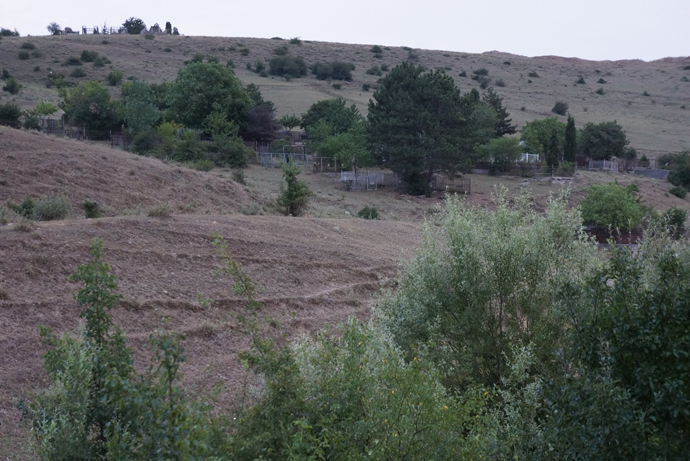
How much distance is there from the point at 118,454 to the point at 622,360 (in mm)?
3570

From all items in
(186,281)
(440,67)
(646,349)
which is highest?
(440,67)

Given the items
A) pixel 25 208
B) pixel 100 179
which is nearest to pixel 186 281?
pixel 25 208

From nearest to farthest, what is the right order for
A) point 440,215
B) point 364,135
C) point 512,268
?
point 512,268, point 440,215, point 364,135

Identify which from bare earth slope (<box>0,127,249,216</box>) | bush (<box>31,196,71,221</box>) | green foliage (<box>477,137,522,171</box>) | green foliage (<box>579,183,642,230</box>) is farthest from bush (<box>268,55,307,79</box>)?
bush (<box>31,196,71,221</box>)

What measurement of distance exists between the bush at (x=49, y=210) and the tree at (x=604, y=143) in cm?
5559

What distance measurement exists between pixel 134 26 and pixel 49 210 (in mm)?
100244

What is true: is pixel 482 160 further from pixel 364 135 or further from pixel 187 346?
pixel 187 346

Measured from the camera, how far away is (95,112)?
47.9m

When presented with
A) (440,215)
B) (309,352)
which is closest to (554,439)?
(309,352)

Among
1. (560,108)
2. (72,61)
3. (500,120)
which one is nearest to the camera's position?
(500,120)

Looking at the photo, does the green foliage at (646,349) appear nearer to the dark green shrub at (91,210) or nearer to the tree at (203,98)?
the dark green shrub at (91,210)

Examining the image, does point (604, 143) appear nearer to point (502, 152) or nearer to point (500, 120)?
point (500, 120)

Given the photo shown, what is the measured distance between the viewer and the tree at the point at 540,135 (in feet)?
200

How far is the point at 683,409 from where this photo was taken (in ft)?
13.8
